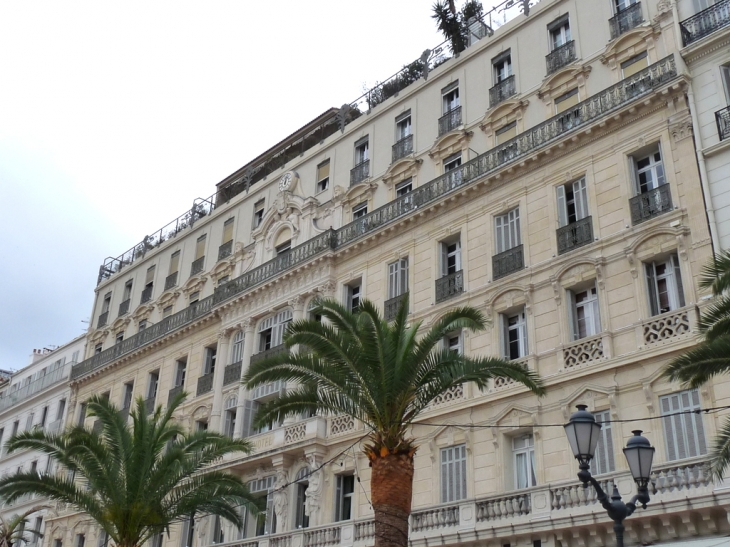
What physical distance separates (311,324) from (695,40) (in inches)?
521

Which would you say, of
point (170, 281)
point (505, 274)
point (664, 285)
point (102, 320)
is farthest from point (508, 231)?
point (102, 320)

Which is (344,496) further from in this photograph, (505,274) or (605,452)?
(605,452)

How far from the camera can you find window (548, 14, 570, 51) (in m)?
28.2

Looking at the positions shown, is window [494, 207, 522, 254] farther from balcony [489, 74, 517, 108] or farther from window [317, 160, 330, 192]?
window [317, 160, 330, 192]

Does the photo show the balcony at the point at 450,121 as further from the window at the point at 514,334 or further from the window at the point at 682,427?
the window at the point at 682,427

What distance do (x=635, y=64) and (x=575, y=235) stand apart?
18.6 feet

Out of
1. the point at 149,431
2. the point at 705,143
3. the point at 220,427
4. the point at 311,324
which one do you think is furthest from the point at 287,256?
the point at 705,143

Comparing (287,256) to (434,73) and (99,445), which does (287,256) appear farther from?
(99,445)

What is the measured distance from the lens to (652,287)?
880 inches

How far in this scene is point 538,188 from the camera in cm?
2611

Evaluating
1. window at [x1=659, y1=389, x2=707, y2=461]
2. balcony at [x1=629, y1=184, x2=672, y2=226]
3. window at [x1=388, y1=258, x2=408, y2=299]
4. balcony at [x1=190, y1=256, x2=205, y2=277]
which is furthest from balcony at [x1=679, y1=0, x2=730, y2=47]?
balcony at [x1=190, y1=256, x2=205, y2=277]

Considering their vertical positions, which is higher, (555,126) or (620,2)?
(620,2)

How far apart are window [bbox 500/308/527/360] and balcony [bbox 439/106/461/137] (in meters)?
8.33

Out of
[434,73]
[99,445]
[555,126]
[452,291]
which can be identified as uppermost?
[434,73]
